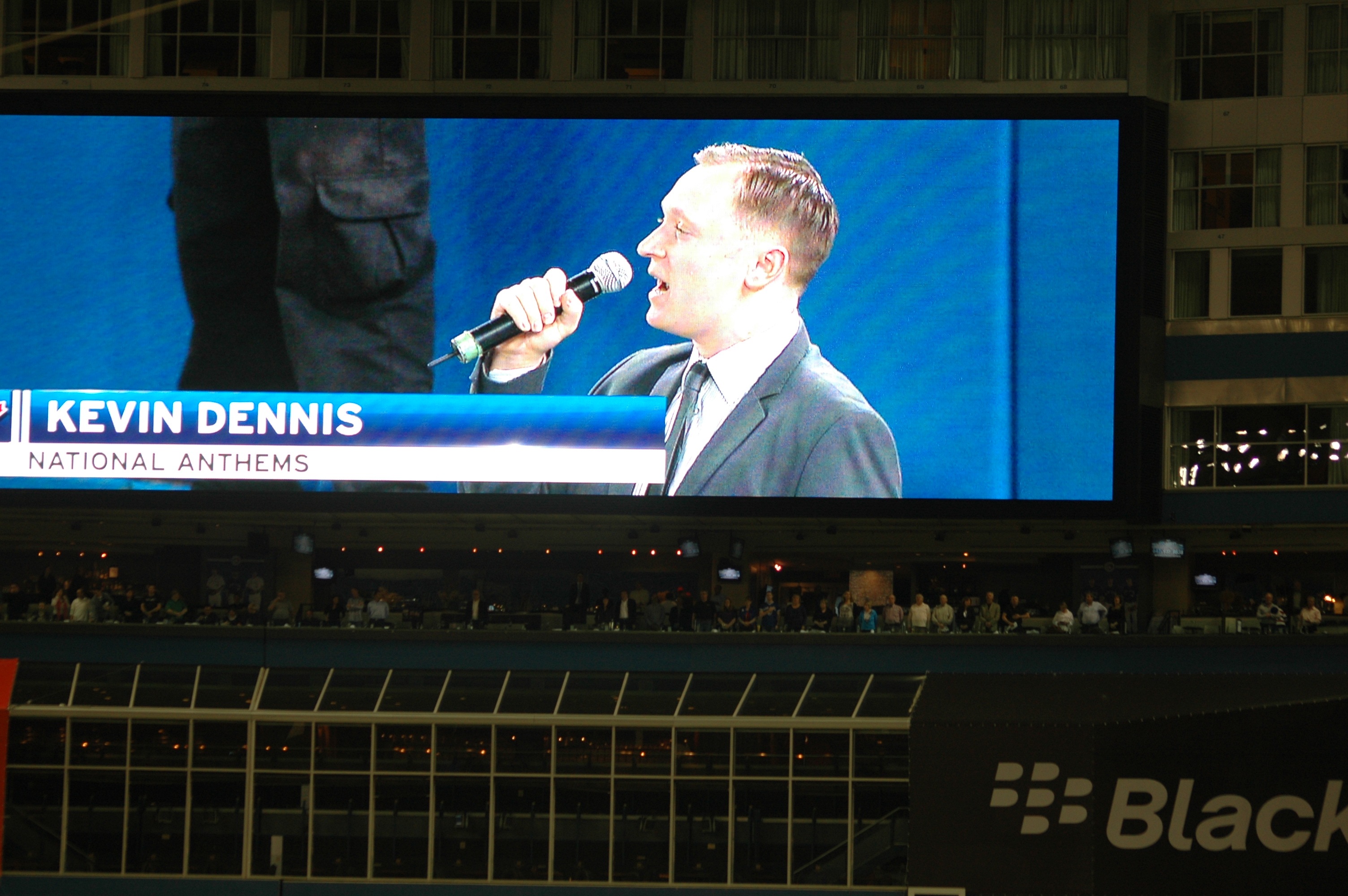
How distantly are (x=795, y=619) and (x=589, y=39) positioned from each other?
12569mm

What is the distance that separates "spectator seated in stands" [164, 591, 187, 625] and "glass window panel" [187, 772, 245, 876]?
4474mm

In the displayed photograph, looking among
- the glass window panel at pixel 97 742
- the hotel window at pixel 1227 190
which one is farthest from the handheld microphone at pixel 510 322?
the hotel window at pixel 1227 190

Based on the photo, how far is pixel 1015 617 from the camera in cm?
3036

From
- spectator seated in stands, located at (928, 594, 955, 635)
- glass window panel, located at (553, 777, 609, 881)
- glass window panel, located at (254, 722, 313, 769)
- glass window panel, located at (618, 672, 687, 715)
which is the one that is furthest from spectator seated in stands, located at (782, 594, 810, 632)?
glass window panel, located at (254, 722, 313, 769)

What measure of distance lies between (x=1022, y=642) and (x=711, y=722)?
20.9 ft

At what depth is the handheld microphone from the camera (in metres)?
30.5

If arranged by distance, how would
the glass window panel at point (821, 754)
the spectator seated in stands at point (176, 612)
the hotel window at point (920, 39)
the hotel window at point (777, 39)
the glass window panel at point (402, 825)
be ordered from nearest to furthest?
the glass window panel at point (402, 825)
the glass window panel at point (821, 754)
the spectator seated in stands at point (176, 612)
the hotel window at point (920, 39)
the hotel window at point (777, 39)

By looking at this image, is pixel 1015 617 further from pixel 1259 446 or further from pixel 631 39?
pixel 631 39

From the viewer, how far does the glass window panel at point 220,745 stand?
2658 cm

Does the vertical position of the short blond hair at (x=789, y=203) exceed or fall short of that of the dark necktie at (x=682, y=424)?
it exceeds it

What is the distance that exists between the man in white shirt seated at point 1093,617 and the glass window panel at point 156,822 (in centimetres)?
1606

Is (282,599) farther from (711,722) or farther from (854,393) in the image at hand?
(854,393)

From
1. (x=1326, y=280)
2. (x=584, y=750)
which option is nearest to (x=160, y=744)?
(x=584, y=750)

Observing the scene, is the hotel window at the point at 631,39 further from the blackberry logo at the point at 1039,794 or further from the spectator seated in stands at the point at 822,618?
the blackberry logo at the point at 1039,794
